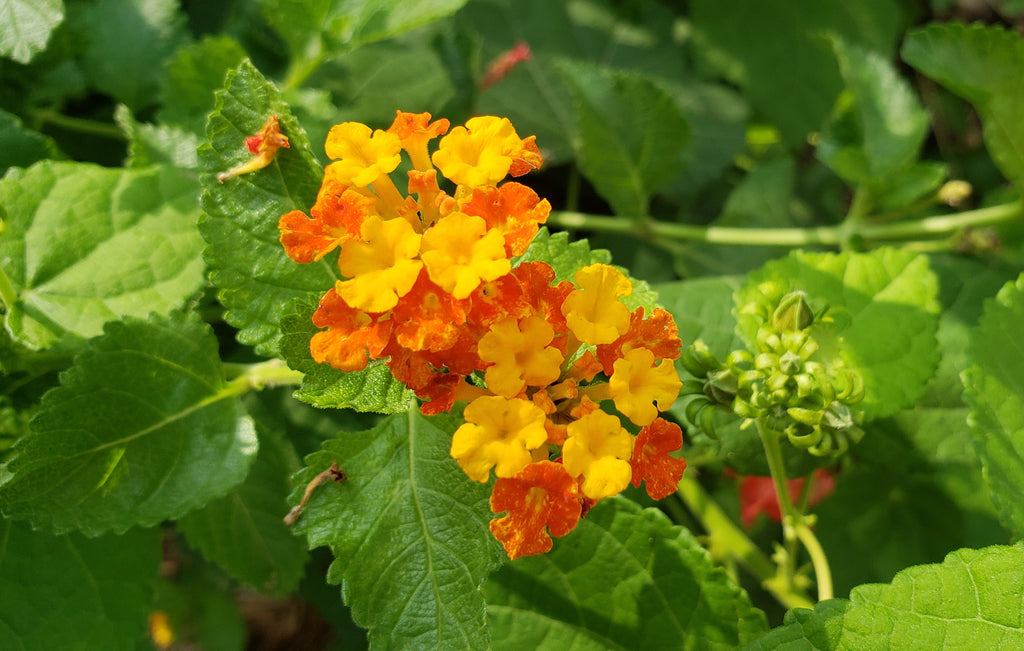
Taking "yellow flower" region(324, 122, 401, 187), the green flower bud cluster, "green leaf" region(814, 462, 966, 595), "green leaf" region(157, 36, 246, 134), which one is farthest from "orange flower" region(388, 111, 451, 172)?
"green leaf" region(814, 462, 966, 595)

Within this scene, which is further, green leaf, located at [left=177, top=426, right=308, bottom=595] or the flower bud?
green leaf, located at [left=177, top=426, right=308, bottom=595]

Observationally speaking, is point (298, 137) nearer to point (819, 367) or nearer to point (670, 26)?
point (819, 367)

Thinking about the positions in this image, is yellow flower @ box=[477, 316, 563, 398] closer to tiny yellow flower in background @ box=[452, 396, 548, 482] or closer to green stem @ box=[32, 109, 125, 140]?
tiny yellow flower in background @ box=[452, 396, 548, 482]

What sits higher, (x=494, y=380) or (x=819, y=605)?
(x=494, y=380)

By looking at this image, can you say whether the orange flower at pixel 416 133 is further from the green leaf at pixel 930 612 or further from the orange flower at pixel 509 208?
the green leaf at pixel 930 612

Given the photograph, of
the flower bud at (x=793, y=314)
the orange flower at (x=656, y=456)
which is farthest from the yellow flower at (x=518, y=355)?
the flower bud at (x=793, y=314)

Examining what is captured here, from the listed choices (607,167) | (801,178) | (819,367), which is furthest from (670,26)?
(819,367)
